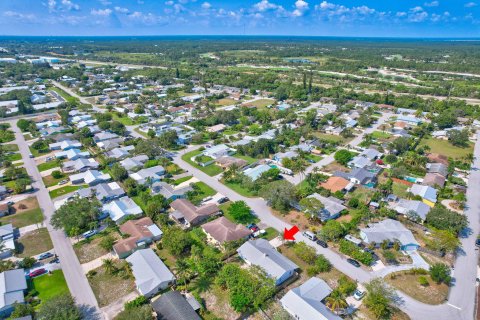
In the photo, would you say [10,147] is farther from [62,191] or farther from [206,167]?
[206,167]

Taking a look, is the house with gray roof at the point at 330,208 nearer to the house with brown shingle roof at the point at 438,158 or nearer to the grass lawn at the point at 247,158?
the grass lawn at the point at 247,158

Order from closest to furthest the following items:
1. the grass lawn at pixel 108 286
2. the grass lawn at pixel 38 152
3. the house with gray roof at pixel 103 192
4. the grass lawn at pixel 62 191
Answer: the grass lawn at pixel 108 286 → the house with gray roof at pixel 103 192 → the grass lawn at pixel 62 191 → the grass lawn at pixel 38 152

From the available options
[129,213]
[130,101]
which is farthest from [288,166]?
[130,101]

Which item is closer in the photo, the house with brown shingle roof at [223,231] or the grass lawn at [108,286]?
the grass lawn at [108,286]

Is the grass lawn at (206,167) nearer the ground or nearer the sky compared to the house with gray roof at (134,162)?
nearer the ground

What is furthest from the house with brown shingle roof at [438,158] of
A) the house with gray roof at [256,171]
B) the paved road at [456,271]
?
the house with gray roof at [256,171]

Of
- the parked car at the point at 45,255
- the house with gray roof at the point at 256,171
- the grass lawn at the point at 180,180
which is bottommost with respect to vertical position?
the parked car at the point at 45,255
